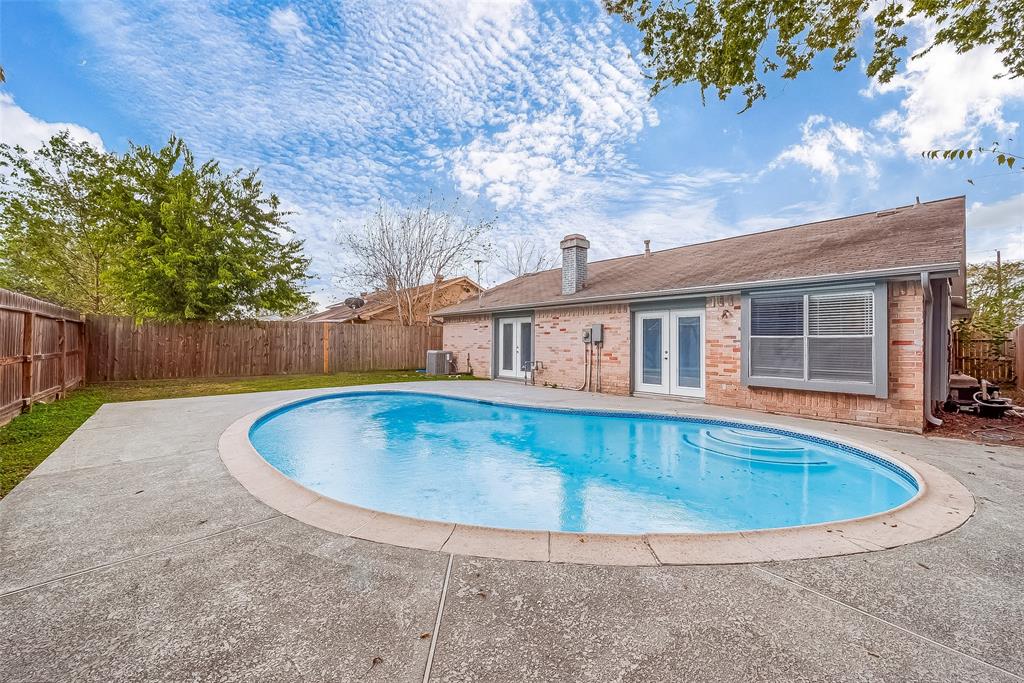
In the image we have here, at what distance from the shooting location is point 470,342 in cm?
1541

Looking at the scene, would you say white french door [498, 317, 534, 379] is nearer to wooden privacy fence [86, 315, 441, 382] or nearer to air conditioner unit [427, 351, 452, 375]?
air conditioner unit [427, 351, 452, 375]

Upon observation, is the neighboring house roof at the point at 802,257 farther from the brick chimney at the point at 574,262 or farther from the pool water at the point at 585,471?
the pool water at the point at 585,471

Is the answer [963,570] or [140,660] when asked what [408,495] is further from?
[963,570]

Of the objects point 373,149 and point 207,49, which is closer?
point 207,49

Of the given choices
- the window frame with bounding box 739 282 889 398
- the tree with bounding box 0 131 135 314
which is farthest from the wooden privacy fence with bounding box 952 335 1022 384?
the tree with bounding box 0 131 135 314

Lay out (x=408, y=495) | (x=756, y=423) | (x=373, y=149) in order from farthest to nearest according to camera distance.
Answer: (x=373, y=149) < (x=756, y=423) < (x=408, y=495)

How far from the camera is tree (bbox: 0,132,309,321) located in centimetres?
Answer: 1338

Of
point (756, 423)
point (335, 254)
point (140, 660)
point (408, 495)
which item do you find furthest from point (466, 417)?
point (335, 254)

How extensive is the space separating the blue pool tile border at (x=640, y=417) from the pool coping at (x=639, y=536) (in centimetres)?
113

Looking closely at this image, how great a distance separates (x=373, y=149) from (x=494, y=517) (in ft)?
43.7

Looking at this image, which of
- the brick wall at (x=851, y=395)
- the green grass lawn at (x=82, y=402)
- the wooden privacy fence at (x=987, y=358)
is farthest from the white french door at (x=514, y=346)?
the wooden privacy fence at (x=987, y=358)

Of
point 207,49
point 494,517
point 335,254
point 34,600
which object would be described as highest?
point 207,49

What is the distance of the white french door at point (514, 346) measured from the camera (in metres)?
13.3

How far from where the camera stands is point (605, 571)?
2410mm
